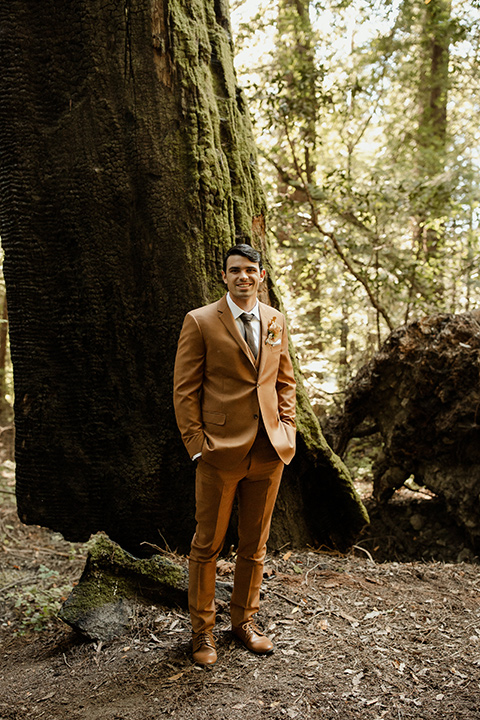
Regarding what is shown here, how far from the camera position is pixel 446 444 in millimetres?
6043

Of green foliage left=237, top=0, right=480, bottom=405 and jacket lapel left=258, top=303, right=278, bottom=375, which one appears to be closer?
jacket lapel left=258, top=303, right=278, bottom=375

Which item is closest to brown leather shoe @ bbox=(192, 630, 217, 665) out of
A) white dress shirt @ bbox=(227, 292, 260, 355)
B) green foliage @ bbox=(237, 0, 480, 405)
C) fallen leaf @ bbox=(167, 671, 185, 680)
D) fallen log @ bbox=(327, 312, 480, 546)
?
fallen leaf @ bbox=(167, 671, 185, 680)

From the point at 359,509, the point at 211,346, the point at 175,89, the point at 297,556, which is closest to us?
the point at 211,346

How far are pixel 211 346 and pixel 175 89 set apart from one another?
227 centimetres

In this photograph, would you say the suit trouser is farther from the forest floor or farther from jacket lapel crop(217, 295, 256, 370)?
jacket lapel crop(217, 295, 256, 370)

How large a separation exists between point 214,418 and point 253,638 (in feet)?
4.49

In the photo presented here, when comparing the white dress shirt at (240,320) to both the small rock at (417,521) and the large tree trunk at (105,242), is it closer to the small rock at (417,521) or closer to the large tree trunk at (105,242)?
the large tree trunk at (105,242)

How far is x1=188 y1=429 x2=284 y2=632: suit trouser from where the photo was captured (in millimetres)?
3146

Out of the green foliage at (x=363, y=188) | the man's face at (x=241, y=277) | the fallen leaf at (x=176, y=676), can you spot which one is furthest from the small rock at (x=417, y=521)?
the man's face at (x=241, y=277)

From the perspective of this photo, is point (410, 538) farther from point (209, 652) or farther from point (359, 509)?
point (209, 652)

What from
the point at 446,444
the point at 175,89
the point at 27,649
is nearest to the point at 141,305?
the point at 175,89

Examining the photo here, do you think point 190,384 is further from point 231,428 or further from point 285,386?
point 285,386

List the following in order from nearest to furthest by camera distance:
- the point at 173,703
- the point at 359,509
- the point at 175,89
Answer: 1. the point at 173,703
2. the point at 175,89
3. the point at 359,509

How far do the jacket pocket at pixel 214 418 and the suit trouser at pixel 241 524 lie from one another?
236 mm
